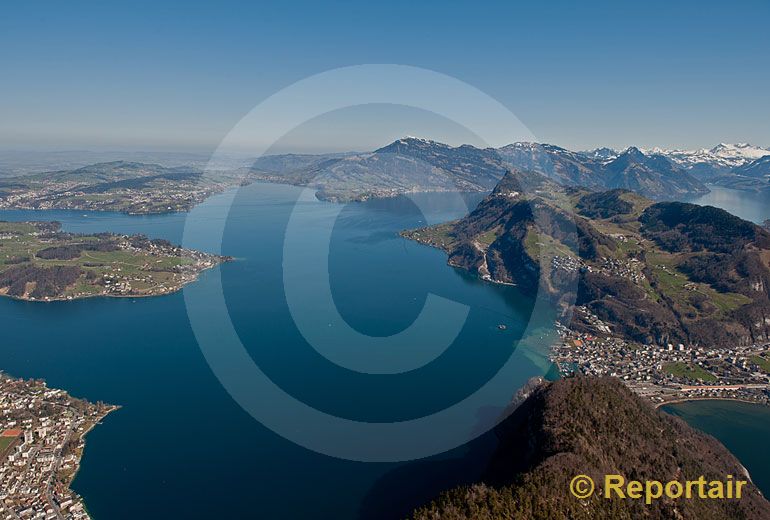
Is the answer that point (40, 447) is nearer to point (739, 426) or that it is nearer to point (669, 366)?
point (739, 426)

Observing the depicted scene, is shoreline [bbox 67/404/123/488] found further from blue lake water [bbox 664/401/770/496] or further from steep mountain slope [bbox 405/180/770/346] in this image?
steep mountain slope [bbox 405/180/770/346]

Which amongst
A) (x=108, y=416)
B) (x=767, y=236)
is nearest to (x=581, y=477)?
(x=108, y=416)

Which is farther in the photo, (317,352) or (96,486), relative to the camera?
(317,352)

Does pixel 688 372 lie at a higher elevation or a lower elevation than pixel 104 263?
higher

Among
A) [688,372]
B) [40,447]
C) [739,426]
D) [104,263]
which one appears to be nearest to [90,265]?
[104,263]

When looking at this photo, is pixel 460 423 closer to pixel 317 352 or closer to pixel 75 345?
pixel 317 352

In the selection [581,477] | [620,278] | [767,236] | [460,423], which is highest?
[767,236]

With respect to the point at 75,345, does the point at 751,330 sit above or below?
above

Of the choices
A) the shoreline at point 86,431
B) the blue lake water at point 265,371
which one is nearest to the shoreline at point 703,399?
the blue lake water at point 265,371
